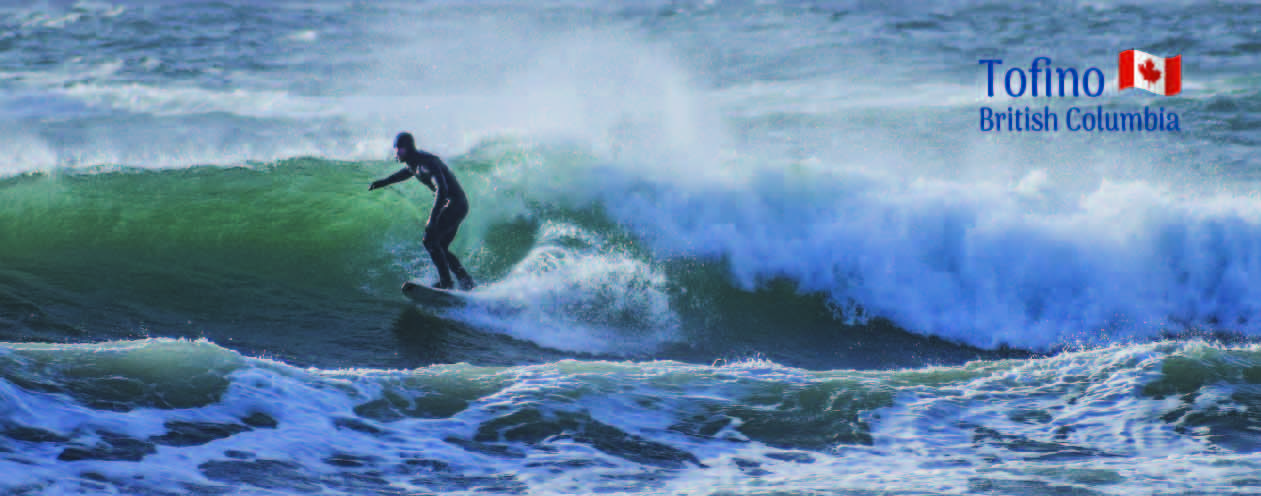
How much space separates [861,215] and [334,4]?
20.3 meters

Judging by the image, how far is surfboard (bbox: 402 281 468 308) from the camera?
9617 mm

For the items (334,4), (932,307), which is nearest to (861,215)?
(932,307)

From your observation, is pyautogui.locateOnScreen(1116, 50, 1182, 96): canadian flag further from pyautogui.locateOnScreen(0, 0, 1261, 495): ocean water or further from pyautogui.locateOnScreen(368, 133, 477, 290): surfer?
pyautogui.locateOnScreen(368, 133, 477, 290): surfer

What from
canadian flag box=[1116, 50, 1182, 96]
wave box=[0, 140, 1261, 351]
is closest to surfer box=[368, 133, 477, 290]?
wave box=[0, 140, 1261, 351]

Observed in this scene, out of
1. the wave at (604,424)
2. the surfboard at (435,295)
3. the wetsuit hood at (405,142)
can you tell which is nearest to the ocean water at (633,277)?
the wave at (604,424)

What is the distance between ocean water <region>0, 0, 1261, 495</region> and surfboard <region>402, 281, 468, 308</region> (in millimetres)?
148

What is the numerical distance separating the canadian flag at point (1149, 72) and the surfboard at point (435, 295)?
13330 millimetres

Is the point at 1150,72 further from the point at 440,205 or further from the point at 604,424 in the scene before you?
the point at 604,424

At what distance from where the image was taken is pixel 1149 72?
2031cm

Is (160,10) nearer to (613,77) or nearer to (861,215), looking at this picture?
(613,77)

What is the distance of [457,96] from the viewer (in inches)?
713

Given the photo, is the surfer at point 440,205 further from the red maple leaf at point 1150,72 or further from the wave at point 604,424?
the red maple leaf at point 1150,72

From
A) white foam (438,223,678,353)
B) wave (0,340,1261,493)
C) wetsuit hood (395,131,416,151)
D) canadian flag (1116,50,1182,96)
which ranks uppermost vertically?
canadian flag (1116,50,1182,96)

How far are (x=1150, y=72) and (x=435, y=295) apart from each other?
15644mm
